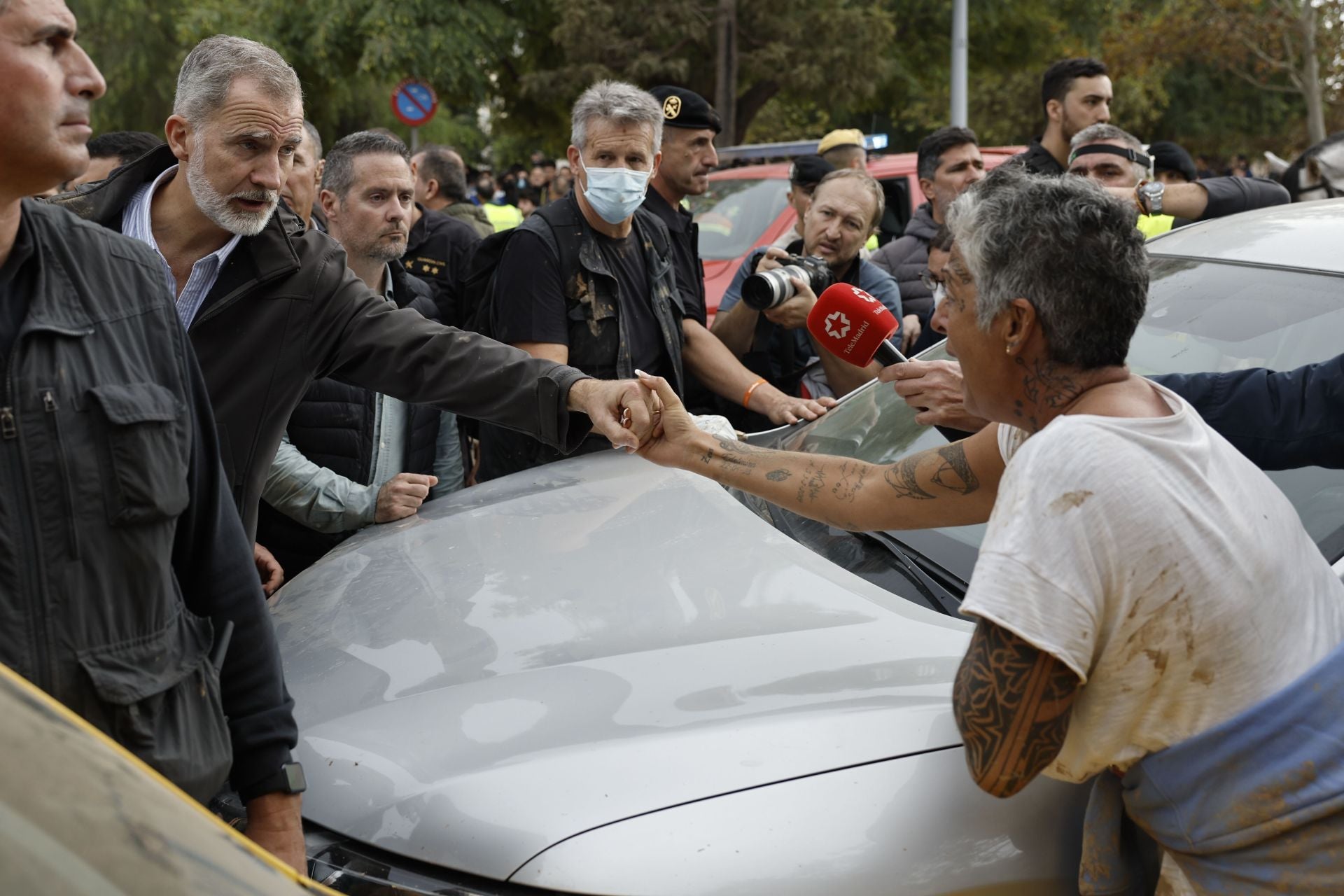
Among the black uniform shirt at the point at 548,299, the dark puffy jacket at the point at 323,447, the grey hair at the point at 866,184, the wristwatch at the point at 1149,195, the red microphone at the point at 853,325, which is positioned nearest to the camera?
the red microphone at the point at 853,325

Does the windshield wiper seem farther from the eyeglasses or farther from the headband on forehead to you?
the headband on forehead

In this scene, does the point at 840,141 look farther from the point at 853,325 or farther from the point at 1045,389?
the point at 1045,389

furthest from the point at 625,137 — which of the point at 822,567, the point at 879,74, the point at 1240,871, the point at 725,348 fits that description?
the point at 879,74

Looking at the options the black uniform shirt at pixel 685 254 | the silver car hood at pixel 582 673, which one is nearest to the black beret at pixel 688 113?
the black uniform shirt at pixel 685 254

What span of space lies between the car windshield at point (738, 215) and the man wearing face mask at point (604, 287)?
422 centimetres

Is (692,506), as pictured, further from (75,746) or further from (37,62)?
(75,746)

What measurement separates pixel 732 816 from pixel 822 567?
0.82 m

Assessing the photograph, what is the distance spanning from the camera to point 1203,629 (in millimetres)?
1803

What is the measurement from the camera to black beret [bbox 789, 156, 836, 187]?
269 inches

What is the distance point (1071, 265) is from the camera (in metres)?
1.97

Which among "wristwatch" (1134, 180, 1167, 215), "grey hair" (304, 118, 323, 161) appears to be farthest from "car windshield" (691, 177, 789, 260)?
"grey hair" (304, 118, 323, 161)

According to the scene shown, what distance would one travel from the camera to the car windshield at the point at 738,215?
8.75 metres

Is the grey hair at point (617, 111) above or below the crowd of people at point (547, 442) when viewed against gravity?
above

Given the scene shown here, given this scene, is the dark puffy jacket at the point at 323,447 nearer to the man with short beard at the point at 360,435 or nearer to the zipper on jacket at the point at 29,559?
the man with short beard at the point at 360,435
